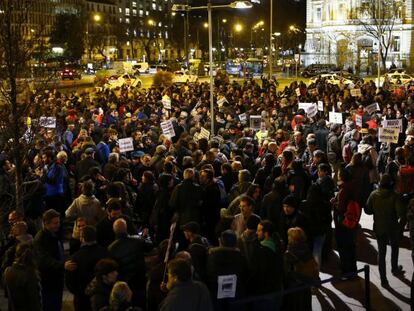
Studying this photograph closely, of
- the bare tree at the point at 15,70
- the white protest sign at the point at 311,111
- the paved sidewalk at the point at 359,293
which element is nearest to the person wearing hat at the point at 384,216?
the paved sidewalk at the point at 359,293

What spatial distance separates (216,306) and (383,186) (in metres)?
3.93

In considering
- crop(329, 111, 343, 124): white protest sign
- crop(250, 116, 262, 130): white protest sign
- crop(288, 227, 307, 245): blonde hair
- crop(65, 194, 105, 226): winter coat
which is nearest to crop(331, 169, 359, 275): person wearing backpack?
crop(288, 227, 307, 245): blonde hair

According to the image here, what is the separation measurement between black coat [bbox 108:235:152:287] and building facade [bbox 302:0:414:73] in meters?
73.1

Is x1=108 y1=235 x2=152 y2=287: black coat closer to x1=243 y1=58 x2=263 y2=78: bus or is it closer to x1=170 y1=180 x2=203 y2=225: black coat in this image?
x1=170 y1=180 x2=203 y2=225: black coat

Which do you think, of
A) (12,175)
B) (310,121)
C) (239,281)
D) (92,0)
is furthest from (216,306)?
(92,0)

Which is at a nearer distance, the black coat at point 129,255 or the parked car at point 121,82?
the black coat at point 129,255

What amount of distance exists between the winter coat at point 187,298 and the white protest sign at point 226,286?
0.68 m

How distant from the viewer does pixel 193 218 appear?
1041cm

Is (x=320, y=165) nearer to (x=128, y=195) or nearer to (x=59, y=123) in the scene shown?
(x=128, y=195)

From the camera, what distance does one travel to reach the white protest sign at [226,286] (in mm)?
7094

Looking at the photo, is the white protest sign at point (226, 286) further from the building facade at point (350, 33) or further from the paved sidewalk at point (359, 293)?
the building facade at point (350, 33)

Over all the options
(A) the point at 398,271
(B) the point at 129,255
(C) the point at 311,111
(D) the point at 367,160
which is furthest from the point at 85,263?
(C) the point at 311,111

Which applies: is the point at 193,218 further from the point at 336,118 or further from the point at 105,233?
the point at 336,118

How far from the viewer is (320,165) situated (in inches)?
435
